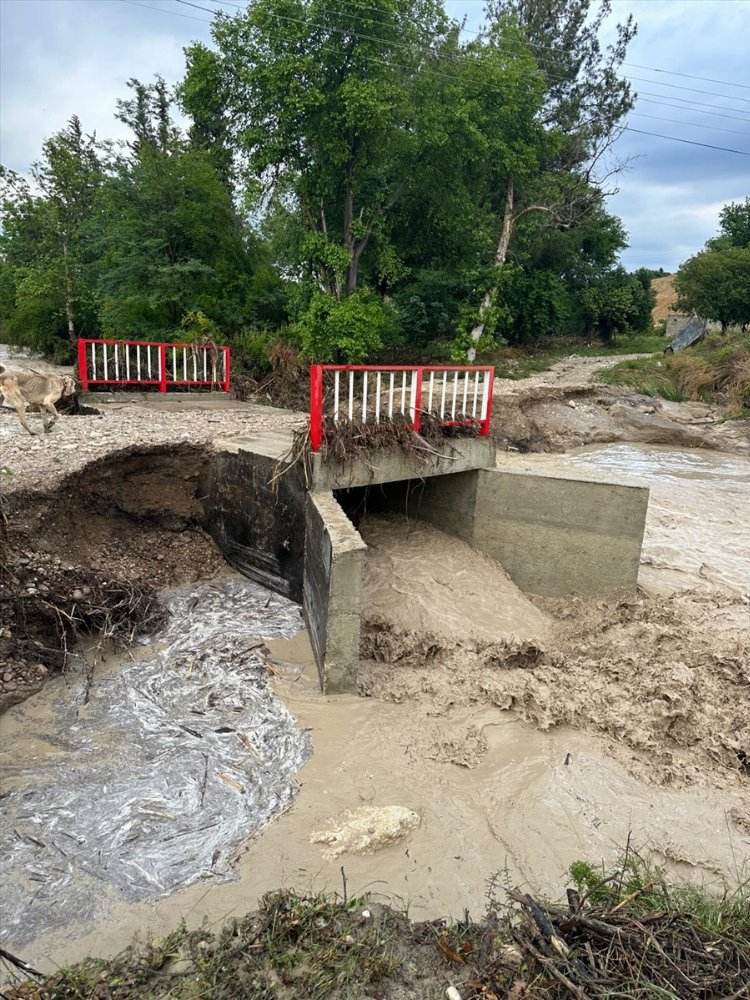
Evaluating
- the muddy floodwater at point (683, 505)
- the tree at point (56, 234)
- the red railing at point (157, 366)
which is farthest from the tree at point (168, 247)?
the muddy floodwater at point (683, 505)

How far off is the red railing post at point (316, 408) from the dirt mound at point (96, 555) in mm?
2346

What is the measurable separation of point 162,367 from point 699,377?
16682 millimetres

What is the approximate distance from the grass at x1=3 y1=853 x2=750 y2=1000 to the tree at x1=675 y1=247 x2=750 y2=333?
3096cm

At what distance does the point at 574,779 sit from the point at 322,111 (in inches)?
649

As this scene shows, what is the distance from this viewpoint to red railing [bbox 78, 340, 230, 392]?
39.9ft

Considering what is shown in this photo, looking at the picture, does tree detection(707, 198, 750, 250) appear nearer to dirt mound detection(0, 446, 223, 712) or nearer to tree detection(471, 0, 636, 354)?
tree detection(471, 0, 636, 354)

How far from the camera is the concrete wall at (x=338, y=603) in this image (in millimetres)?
5012

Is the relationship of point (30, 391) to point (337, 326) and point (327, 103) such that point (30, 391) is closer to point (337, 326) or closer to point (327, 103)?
point (337, 326)

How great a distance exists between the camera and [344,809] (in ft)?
12.9

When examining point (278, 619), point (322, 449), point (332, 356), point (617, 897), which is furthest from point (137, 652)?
point (332, 356)

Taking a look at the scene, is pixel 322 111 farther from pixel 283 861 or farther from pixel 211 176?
pixel 283 861

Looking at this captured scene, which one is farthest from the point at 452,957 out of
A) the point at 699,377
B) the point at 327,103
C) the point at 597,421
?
the point at 699,377

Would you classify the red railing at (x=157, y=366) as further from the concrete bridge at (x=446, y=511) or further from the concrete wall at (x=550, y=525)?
the concrete wall at (x=550, y=525)

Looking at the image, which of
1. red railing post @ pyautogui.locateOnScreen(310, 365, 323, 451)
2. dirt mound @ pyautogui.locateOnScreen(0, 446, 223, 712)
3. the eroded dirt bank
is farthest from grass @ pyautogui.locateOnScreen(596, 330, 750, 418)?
dirt mound @ pyautogui.locateOnScreen(0, 446, 223, 712)
